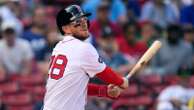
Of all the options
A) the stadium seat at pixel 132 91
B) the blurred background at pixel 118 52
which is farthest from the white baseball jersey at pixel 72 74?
the stadium seat at pixel 132 91

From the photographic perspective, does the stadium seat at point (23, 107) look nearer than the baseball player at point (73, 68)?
No

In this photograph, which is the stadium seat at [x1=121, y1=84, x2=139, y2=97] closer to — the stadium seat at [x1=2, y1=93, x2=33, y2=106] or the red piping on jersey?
the stadium seat at [x1=2, y1=93, x2=33, y2=106]

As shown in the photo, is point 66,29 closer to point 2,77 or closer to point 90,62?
point 90,62

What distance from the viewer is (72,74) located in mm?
7062

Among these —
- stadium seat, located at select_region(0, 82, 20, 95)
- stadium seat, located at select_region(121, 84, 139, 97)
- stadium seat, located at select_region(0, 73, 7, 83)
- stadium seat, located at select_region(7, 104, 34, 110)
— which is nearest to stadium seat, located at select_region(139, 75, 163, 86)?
stadium seat, located at select_region(121, 84, 139, 97)

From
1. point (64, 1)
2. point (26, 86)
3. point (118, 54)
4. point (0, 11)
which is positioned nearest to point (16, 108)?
point (26, 86)

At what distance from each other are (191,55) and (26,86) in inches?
110

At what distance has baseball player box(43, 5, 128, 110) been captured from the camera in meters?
7.07

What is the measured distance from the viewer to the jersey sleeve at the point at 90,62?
707 centimetres

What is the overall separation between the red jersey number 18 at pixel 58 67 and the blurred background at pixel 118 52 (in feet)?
11.3

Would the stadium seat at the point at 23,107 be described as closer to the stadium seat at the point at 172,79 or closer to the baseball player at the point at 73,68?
the stadium seat at the point at 172,79

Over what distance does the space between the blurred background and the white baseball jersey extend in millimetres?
3460

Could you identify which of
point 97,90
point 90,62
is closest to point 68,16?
point 90,62

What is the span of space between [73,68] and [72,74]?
55mm
